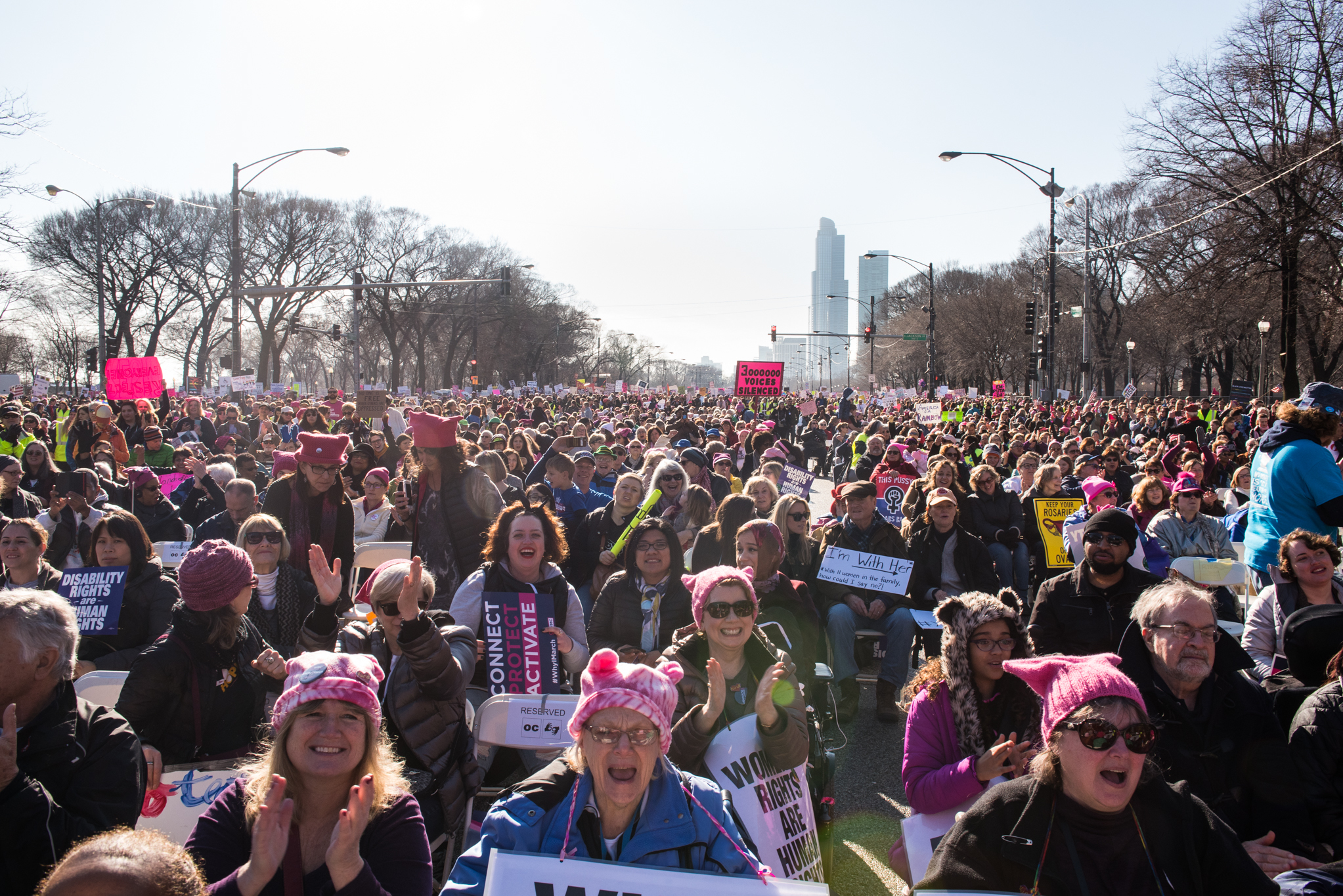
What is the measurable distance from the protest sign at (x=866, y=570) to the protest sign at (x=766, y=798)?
3477mm

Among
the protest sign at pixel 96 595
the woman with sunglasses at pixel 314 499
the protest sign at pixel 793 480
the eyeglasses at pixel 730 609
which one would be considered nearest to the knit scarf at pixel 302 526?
the woman with sunglasses at pixel 314 499

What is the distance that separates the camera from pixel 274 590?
17.3 ft

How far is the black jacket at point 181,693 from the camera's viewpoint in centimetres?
369

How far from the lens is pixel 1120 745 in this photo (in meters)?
2.65

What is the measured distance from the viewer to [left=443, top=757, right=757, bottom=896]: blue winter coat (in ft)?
8.53

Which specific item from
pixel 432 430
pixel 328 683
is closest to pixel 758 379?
pixel 432 430

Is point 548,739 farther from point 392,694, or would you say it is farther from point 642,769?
point 642,769

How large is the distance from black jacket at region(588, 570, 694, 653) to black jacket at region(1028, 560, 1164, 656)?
1976mm

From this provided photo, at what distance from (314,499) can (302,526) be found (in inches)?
8.1

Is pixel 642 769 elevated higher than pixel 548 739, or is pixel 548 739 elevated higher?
pixel 642 769

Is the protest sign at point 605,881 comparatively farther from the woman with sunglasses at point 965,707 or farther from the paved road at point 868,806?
the paved road at point 868,806

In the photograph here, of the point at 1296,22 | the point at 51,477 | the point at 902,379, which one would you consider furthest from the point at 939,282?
the point at 51,477

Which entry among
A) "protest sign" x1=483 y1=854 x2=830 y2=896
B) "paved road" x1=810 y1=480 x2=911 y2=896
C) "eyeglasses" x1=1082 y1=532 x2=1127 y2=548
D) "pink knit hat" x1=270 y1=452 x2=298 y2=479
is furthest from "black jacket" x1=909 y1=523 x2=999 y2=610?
"pink knit hat" x1=270 y1=452 x2=298 y2=479

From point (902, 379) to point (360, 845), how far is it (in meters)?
98.0
